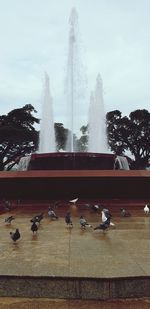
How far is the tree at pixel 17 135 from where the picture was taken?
143 ft

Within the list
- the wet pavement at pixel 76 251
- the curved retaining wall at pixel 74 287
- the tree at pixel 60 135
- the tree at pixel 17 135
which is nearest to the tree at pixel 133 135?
the tree at pixel 60 135

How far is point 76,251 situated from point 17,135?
38302 millimetres

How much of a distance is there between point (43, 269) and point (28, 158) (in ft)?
39.5

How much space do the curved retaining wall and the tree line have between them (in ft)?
131

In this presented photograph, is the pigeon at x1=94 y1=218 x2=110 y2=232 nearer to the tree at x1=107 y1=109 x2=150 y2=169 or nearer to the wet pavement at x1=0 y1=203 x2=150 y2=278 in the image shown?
the wet pavement at x1=0 y1=203 x2=150 y2=278

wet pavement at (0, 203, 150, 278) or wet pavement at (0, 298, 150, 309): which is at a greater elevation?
wet pavement at (0, 203, 150, 278)

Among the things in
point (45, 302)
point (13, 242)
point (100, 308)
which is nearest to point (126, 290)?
point (100, 308)

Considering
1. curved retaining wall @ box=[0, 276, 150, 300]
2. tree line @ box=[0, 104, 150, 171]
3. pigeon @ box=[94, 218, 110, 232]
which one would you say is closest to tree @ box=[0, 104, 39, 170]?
tree line @ box=[0, 104, 150, 171]

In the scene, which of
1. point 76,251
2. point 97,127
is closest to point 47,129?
point 97,127

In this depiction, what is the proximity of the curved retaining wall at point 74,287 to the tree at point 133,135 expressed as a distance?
43.0 meters

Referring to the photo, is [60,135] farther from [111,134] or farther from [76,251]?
[76,251]

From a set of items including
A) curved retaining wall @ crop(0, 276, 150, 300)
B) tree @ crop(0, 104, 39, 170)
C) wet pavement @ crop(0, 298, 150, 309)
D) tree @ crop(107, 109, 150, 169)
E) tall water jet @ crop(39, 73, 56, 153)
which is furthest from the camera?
tree @ crop(107, 109, 150, 169)

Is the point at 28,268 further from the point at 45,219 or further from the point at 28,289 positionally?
the point at 45,219

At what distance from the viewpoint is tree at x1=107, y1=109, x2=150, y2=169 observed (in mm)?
47531
